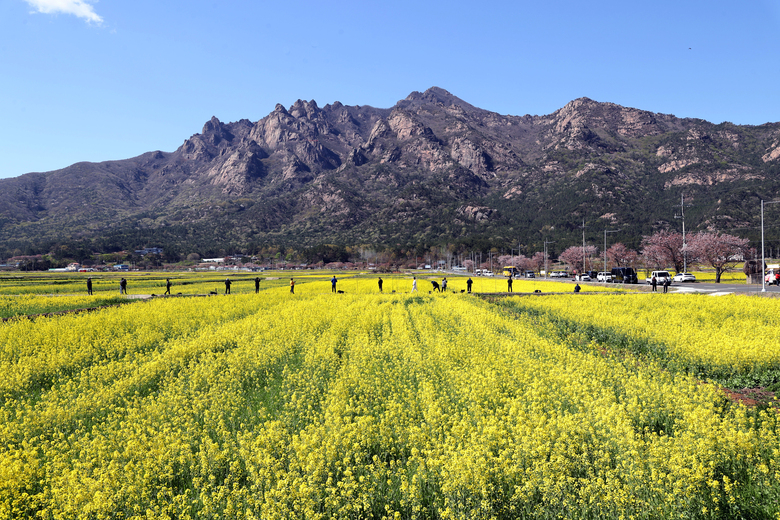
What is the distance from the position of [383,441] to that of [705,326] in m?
15.8

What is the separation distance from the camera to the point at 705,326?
607 inches

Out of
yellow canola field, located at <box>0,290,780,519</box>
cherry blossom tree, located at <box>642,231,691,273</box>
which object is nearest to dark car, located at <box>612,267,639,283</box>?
cherry blossom tree, located at <box>642,231,691,273</box>

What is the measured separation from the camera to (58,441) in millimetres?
6449

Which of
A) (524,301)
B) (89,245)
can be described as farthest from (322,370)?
(89,245)

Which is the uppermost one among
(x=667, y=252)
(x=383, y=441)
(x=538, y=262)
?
(x=667, y=252)

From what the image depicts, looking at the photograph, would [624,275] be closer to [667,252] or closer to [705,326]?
[667,252]

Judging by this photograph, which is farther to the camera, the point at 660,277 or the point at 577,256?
the point at 577,256

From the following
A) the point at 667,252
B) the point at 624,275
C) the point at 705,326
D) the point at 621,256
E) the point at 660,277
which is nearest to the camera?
the point at 705,326

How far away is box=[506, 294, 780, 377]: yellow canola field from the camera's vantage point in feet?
→ 33.6

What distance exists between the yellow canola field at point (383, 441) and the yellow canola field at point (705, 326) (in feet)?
8.53

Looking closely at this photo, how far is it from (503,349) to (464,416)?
17.4ft

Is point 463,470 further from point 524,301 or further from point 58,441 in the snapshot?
point 524,301

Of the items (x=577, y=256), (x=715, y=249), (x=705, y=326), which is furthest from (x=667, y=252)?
(x=705, y=326)

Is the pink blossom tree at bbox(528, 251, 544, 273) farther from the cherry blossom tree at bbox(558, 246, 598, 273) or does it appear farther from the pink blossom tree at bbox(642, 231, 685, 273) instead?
the pink blossom tree at bbox(642, 231, 685, 273)
